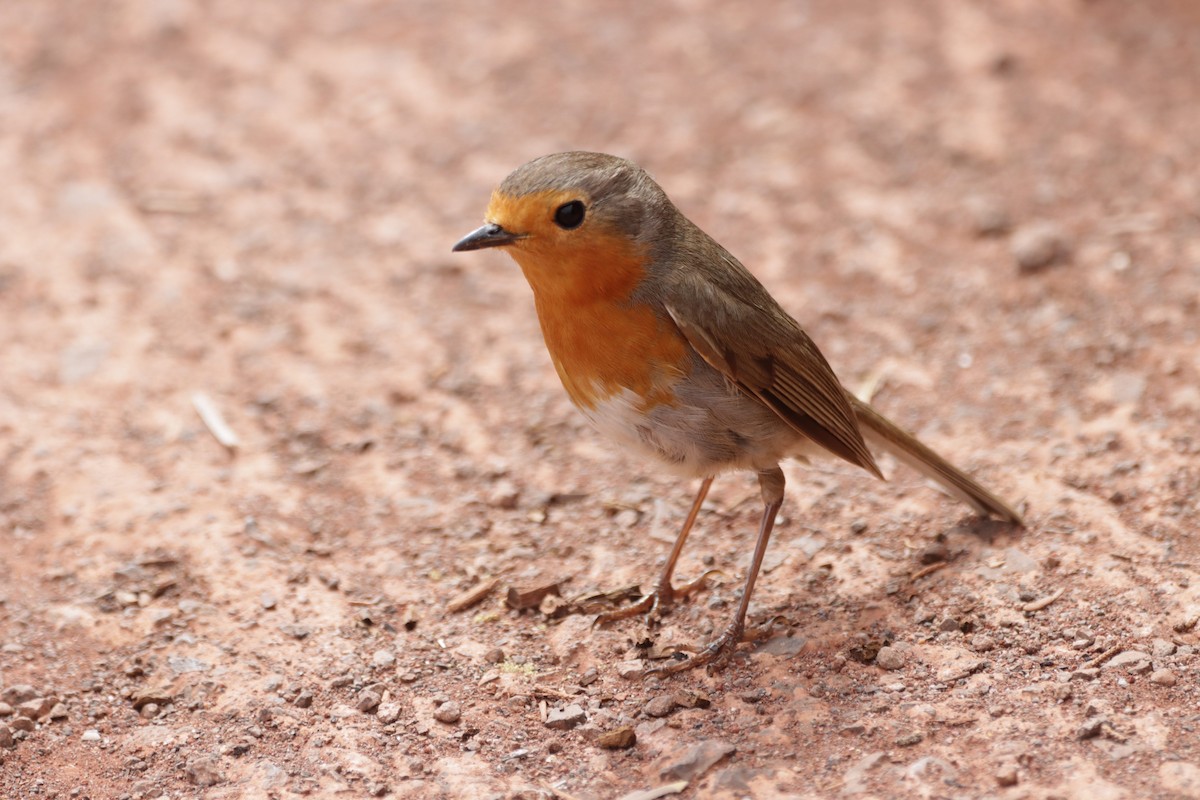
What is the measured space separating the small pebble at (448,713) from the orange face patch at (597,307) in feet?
3.32

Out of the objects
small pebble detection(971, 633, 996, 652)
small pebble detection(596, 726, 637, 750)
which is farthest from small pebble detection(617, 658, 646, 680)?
small pebble detection(971, 633, 996, 652)

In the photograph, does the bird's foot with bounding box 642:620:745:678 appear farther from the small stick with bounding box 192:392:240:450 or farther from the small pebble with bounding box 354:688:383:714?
the small stick with bounding box 192:392:240:450

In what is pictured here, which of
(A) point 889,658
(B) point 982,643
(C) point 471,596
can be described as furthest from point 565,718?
(B) point 982,643

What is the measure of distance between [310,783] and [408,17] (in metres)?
6.22

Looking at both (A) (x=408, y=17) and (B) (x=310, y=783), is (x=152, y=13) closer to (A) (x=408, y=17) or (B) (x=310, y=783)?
(A) (x=408, y=17)

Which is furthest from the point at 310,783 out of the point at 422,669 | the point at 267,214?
the point at 267,214

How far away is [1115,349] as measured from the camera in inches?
212

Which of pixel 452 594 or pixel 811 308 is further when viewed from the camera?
pixel 811 308

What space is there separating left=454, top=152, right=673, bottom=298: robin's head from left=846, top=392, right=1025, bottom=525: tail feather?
1082mm

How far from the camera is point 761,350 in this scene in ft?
13.0

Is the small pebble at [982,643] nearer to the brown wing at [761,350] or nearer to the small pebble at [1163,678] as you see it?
the small pebble at [1163,678]

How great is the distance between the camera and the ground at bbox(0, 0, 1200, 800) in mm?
3637

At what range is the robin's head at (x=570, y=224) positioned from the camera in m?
3.67

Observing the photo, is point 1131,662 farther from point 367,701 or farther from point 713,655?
point 367,701
